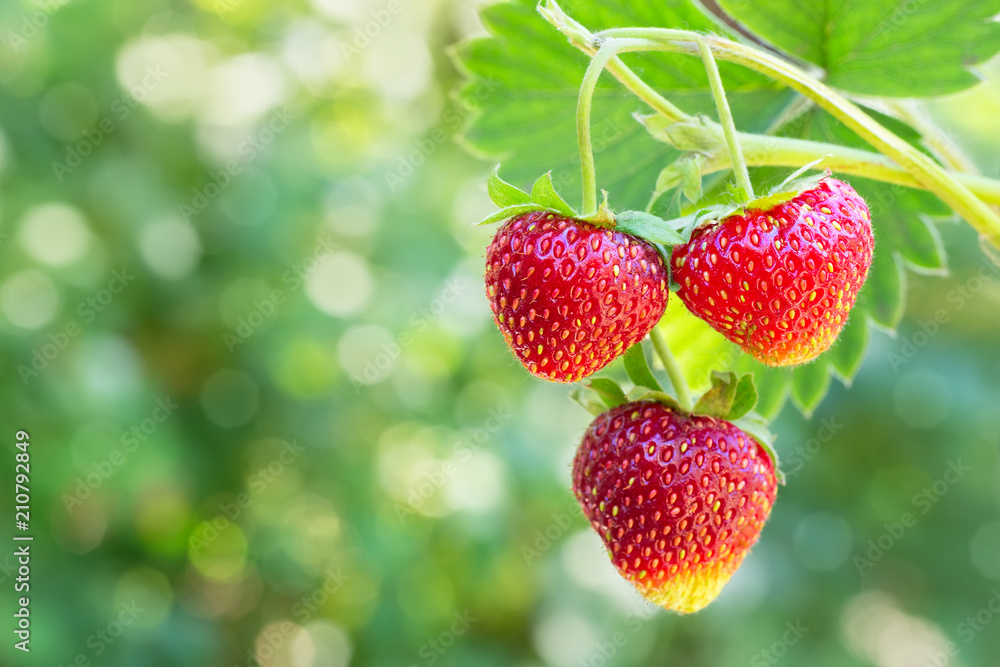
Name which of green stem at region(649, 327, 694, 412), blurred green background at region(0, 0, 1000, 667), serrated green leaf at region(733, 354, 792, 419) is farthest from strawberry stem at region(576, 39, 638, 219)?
blurred green background at region(0, 0, 1000, 667)

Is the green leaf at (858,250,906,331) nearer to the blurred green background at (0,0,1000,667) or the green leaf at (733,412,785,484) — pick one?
→ the green leaf at (733,412,785,484)

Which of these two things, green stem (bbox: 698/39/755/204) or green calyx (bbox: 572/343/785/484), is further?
green calyx (bbox: 572/343/785/484)

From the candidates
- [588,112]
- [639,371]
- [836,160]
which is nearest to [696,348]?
[639,371]

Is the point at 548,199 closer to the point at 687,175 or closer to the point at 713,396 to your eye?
the point at 687,175

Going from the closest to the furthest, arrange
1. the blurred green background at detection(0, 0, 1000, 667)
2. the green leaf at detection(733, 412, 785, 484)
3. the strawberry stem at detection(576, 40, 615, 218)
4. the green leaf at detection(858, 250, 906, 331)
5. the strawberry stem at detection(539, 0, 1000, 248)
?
the strawberry stem at detection(576, 40, 615, 218)
the strawberry stem at detection(539, 0, 1000, 248)
the green leaf at detection(733, 412, 785, 484)
the green leaf at detection(858, 250, 906, 331)
the blurred green background at detection(0, 0, 1000, 667)

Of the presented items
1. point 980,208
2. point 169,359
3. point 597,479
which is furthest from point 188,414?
point 980,208

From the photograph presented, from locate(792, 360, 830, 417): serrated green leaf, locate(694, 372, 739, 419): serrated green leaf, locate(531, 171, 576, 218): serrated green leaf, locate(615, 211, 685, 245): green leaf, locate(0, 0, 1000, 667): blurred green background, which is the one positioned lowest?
locate(0, 0, 1000, 667): blurred green background

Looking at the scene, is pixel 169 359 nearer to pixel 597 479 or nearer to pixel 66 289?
pixel 66 289

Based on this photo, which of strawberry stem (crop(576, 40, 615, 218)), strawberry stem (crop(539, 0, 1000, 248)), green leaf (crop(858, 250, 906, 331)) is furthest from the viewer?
green leaf (crop(858, 250, 906, 331))

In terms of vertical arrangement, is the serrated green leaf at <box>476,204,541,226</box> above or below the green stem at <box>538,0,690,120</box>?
below
